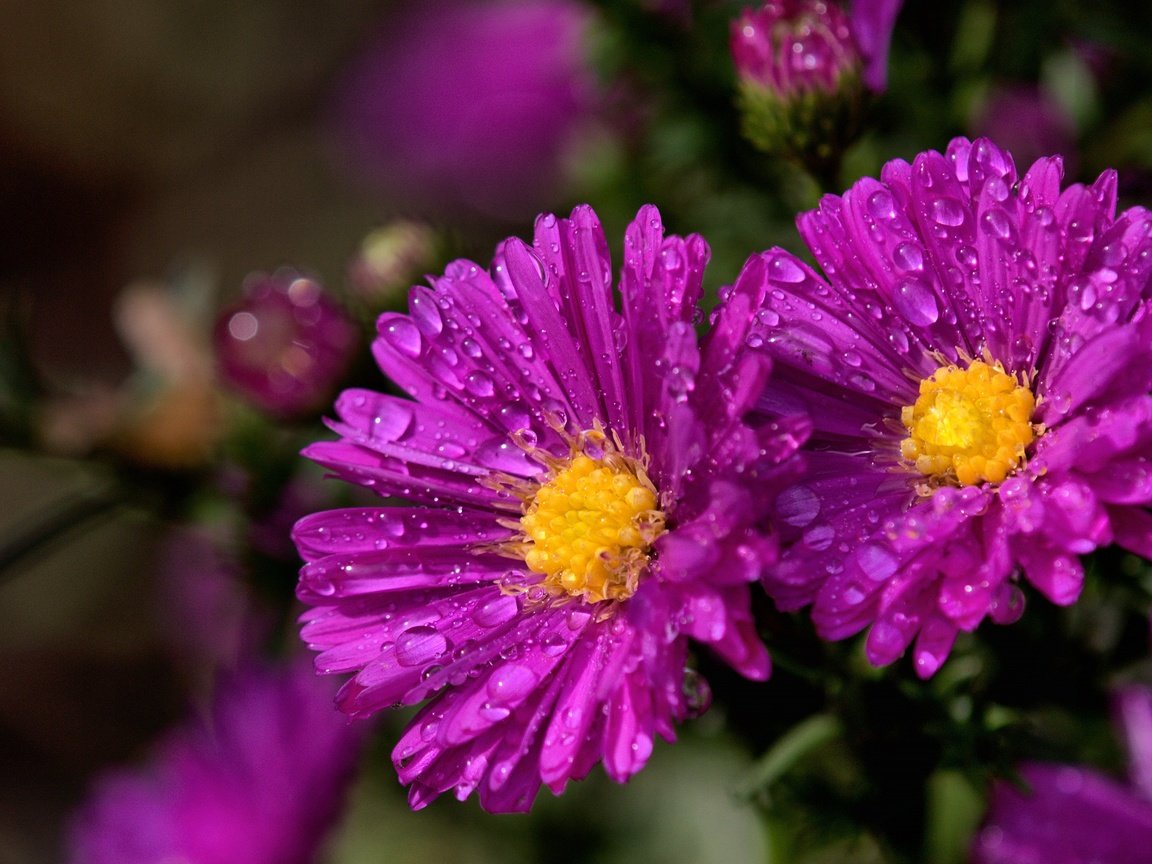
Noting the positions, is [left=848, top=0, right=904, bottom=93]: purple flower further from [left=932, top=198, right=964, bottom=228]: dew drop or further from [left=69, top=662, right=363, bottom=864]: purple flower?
[left=69, top=662, right=363, bottom=864]: purple flower

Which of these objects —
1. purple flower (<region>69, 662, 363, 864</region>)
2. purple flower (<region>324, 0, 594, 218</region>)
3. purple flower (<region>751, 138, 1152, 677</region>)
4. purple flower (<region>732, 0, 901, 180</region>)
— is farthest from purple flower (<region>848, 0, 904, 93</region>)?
purple flower (<region>324, 0, 594, 218</region>)

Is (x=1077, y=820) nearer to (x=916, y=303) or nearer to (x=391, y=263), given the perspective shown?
(x=916, y=303)

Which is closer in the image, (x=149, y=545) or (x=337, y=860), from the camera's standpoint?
(x=337, y=860)

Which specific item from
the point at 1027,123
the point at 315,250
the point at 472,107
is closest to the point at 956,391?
the point at 1027,123

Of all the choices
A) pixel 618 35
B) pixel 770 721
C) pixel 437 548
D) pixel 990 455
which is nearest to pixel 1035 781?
pixel 770 721

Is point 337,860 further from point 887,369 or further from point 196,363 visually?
point 887,369

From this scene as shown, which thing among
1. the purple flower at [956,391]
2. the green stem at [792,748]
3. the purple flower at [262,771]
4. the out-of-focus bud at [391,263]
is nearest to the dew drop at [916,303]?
the purple flower at [956,391]
